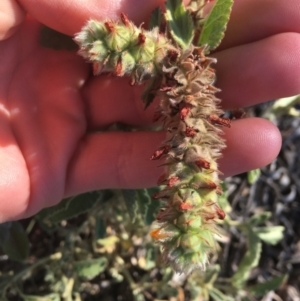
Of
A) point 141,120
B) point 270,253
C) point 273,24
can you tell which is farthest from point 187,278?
point 273,24

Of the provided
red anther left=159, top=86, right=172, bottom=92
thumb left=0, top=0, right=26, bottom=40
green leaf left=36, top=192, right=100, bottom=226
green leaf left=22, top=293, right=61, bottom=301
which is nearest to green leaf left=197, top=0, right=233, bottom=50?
red anther left=159, top=86, right=172, bottom=92

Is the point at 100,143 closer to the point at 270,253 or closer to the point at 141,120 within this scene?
the point at 141,120

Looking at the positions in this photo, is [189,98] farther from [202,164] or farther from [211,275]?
[211,275]

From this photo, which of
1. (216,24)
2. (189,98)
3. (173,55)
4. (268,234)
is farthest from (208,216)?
(268,234)

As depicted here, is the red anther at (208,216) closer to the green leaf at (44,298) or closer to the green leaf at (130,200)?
the green leaf at (130,200)

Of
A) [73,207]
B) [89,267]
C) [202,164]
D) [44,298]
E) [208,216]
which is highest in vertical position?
[202,164]

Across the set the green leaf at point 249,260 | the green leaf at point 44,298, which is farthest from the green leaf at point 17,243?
the green leaf at point 249,260
